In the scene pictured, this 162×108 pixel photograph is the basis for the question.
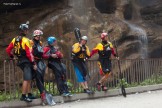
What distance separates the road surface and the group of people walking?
504 mm

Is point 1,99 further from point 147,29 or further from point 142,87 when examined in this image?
point 147,29

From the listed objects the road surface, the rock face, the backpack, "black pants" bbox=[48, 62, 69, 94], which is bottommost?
the road surface

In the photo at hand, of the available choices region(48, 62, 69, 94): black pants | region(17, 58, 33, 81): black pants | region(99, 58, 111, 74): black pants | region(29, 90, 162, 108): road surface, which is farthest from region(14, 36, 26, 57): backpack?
region(99, 58, 111, 74): black pants

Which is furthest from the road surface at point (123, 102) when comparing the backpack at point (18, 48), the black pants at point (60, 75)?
the backpack at point (18, 48)

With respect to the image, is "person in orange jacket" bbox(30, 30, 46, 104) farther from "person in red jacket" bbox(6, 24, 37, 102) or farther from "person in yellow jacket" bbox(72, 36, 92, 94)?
"person in yellow jacket" bbox(72, 36, 92, 94)

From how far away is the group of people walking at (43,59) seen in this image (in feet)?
33.6

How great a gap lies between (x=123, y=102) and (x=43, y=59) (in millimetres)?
2723

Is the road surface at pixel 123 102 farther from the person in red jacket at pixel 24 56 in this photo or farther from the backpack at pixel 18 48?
the backpack at pixel 18 48

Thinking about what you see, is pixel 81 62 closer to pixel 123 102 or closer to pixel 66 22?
pixel 123 102

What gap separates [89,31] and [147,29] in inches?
223

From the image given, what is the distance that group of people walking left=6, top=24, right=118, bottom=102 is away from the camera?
10234mm

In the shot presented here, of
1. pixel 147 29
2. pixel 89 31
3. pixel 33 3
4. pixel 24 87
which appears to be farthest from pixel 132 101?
pixel 147 29

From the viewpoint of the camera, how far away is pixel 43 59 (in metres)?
11.0

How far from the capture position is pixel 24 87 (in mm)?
10148
